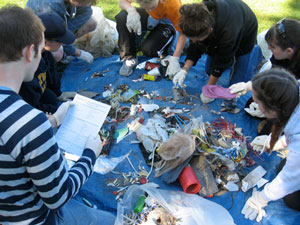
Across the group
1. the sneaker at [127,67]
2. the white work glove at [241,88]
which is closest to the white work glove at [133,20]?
the sneaker at [127,67]

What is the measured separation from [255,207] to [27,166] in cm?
168

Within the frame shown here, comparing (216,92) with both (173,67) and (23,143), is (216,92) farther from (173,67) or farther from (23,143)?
(23,143)

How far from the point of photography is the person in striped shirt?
85 centimetres

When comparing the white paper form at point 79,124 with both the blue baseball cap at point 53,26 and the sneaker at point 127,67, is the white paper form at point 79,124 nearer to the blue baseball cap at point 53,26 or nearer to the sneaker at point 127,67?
the blue baseball cap at point 53,26

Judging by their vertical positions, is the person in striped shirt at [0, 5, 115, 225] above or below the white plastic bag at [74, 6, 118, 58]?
above

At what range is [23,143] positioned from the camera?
85 centimetres

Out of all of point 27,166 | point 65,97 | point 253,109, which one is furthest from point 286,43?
point 65,97

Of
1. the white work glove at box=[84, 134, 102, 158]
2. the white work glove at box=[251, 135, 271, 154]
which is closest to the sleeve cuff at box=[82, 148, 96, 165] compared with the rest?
the white work glove at box=[84, 134, 102, 158]

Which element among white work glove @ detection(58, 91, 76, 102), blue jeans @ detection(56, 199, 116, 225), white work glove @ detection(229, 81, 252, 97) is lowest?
white work glove @ detection(58, 91, 76, 102)

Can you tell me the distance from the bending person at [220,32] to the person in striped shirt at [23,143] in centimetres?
149

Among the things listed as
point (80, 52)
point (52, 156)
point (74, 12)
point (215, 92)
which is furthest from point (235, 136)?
point (74, 12)

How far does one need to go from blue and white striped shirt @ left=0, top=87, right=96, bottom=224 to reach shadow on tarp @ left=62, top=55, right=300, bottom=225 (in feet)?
2.79

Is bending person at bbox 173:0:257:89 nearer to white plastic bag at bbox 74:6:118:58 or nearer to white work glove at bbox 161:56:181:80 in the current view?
white work glove at bbox 161:56:181:80

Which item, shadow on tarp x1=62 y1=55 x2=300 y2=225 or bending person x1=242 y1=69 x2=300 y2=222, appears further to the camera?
shadow on tarp x1=62 y1=55 x2=300 y2=225
